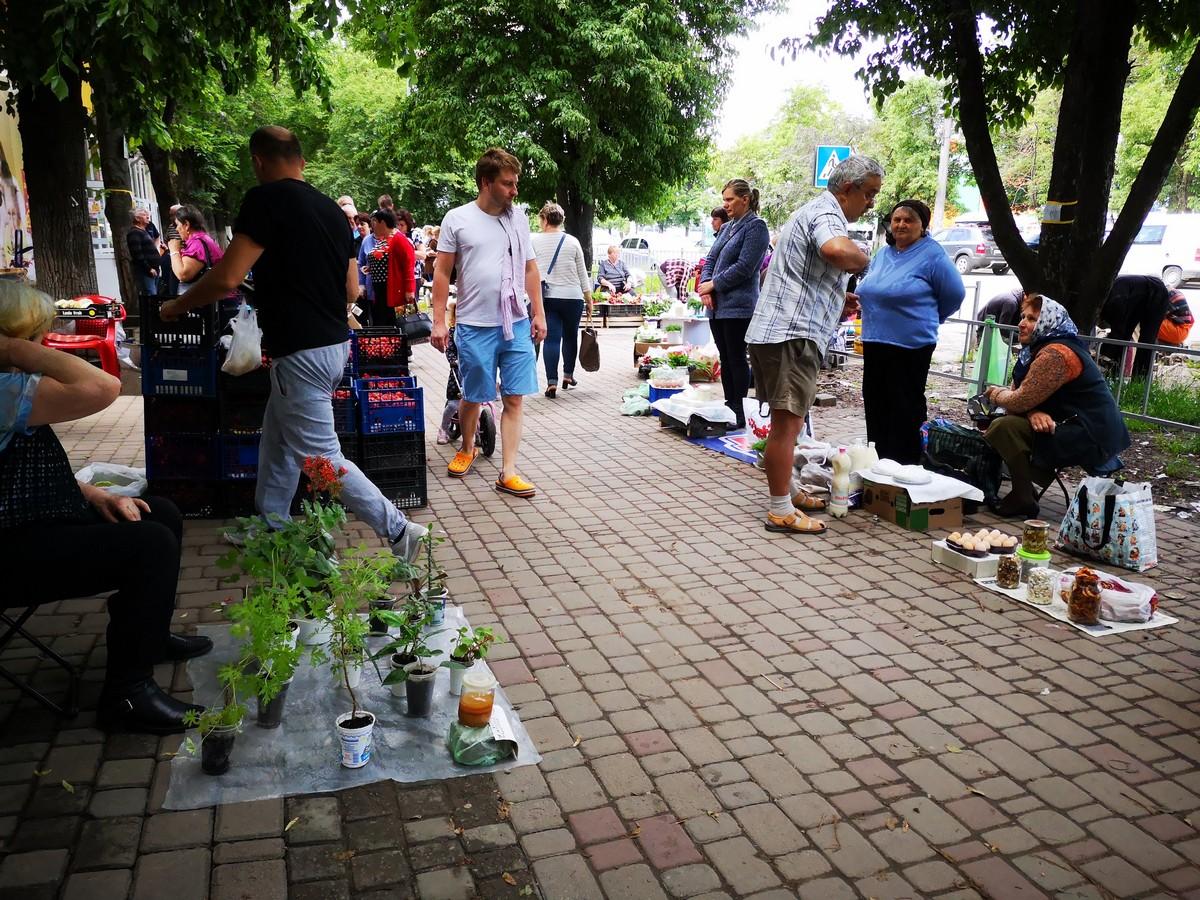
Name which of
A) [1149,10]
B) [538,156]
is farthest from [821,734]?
[538,156]

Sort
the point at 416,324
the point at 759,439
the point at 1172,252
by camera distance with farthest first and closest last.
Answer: the point at 1172,252 < the point at 416,324 < the point at 759,439

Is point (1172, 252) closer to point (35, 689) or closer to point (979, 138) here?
point (979, 138)

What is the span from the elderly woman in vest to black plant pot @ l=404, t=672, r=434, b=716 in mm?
5108

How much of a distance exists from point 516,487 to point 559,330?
387 centimetres

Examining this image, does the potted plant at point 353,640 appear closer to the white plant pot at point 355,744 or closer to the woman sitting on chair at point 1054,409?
the white plant pot at point 355,744

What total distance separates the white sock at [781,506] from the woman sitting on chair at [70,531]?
355cm

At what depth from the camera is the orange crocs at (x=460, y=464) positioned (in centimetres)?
681

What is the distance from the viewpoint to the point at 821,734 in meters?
3.46

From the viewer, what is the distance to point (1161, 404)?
8812 mm

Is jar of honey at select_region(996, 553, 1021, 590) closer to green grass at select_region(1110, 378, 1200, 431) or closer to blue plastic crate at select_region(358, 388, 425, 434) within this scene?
blue plastic crate at select_region(358, 388, 425, 434)

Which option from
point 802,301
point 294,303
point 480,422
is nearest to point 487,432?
point 480,422

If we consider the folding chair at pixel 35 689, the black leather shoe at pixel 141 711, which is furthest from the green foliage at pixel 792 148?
the black leather shoe at pixel 141 711

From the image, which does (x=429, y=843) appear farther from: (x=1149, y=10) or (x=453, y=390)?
(x=1149, y=10)

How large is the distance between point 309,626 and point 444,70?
2102 centimetres
